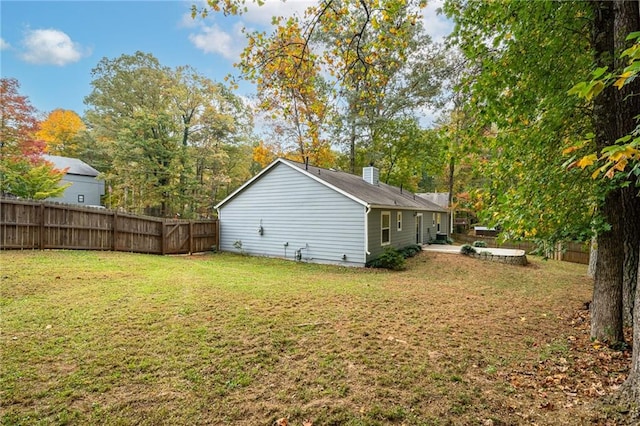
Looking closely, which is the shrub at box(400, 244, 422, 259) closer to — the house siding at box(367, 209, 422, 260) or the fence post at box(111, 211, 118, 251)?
the house siding at box(367, 209, 422, 260)

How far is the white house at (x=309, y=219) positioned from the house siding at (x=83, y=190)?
18255mm

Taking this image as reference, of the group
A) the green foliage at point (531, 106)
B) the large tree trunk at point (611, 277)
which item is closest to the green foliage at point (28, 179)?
the green foliage at point (531, 106)

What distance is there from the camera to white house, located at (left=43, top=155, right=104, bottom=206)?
24041 millimetres

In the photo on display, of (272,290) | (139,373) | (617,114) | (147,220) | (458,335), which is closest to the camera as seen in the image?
(139,373)

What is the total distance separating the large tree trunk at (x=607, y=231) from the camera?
3.68 meters

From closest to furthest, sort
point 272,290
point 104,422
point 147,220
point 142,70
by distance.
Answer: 1. point 104,422
2. point 272,290
3. point 147,220
4. point 142,70

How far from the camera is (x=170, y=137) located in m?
17.9

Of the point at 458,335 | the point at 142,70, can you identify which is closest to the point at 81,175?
the point at 142,70

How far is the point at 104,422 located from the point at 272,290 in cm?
415

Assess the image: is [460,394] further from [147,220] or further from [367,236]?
[147,220]

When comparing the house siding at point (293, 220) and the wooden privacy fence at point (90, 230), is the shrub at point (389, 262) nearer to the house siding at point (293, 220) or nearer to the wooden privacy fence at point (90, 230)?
the house siding at point (293, 220)

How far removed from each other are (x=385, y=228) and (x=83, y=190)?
86.7 feet

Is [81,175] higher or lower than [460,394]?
higher

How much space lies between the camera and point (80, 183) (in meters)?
24.9
